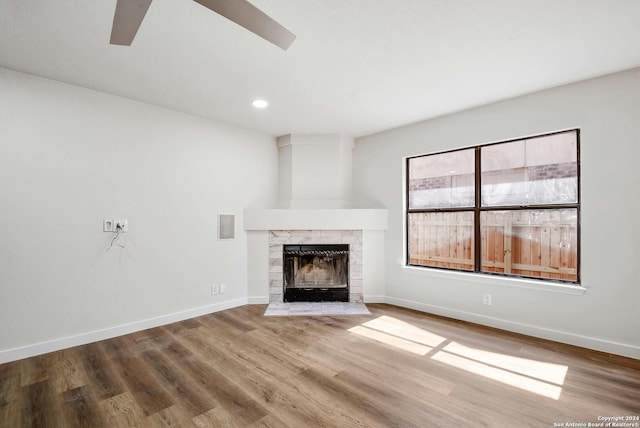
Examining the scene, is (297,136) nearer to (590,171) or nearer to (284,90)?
(284,90)

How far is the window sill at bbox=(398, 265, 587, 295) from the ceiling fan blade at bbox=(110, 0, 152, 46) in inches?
148

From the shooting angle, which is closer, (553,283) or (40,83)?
(40,83)

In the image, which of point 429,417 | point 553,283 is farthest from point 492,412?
point 553,283

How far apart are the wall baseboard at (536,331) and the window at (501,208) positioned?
0.53 meters

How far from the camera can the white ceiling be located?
1.82 metres

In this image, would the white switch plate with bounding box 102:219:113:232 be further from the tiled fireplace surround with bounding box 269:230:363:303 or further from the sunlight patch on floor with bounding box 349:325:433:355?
the sunlight patch on floor with bounding box 349:325:433:355

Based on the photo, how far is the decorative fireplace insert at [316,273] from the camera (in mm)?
4246

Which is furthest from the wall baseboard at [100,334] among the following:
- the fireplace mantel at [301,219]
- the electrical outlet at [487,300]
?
the electrical outlet at [487,300]

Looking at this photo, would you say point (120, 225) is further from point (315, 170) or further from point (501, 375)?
point (501, 375)

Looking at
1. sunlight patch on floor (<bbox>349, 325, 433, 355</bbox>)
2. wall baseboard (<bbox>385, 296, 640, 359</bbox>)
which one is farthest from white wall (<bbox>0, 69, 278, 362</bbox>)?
wall baseboard (<bbox>385, 296, 640, 359</bbox>)

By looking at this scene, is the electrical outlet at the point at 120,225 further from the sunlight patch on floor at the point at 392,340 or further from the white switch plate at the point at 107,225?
the sunlight patch on floor at the point at 392,340

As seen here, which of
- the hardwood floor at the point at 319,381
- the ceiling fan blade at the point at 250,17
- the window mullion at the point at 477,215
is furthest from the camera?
the window mullion at the point at 477,215

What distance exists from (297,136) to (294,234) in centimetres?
149

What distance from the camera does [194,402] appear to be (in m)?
A: 1.95
